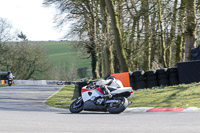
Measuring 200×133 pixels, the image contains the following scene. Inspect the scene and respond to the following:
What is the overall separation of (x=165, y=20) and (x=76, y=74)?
60736 mm

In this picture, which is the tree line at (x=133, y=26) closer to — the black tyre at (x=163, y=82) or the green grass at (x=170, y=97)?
the black tyre at (x=163, y=82)

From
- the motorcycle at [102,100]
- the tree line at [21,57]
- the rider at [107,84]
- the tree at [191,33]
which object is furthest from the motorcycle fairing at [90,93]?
the tree line at [21,57]

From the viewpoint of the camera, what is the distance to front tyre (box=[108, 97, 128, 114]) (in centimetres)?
1088

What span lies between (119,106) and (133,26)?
67.7 feet

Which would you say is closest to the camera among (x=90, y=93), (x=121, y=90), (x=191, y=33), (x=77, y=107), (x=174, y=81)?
(x=121, y=90)

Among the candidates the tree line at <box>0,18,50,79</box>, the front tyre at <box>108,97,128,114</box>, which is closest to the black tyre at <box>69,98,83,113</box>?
the front tyre at <box>108,97,128,114</box>

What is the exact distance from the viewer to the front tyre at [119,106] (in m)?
10.9

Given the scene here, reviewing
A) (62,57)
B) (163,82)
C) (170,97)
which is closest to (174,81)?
(163,82)

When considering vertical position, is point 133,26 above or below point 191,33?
above

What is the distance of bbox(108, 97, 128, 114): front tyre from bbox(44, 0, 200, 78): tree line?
9.74m

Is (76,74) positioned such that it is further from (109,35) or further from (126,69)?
(126,69)

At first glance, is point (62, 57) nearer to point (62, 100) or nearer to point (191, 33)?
point (62, 100)

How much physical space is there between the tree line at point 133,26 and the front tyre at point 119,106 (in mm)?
9738

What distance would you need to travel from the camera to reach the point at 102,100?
455 inches
